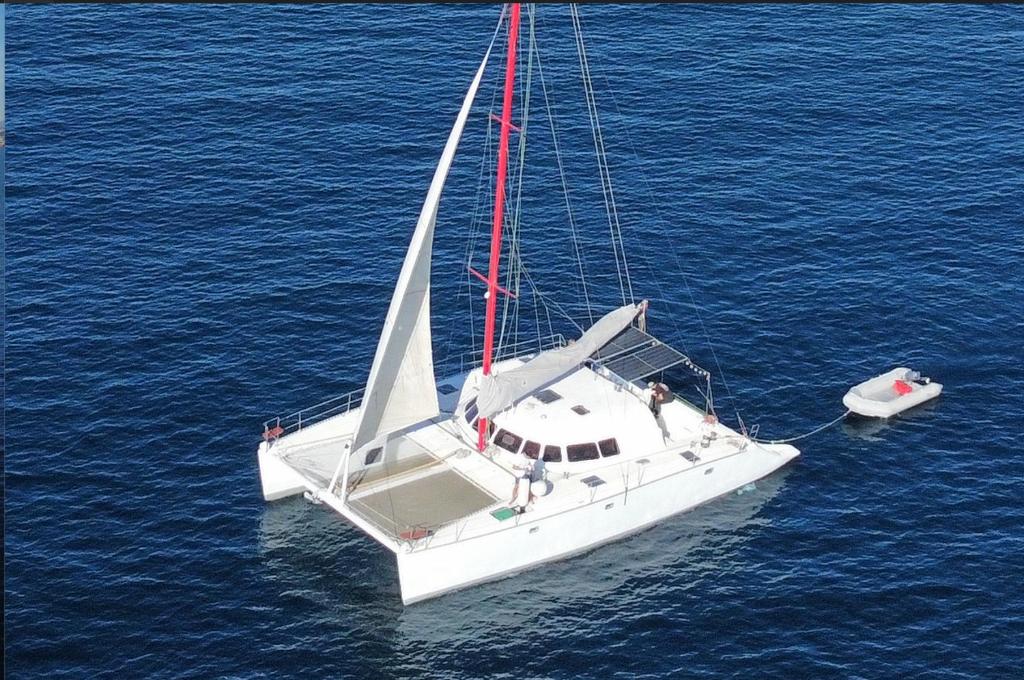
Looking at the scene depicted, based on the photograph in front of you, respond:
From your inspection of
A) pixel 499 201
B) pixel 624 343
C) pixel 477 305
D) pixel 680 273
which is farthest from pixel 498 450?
pixel 680 273

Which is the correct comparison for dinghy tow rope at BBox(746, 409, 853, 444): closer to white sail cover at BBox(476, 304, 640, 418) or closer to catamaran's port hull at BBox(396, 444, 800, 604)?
catamaran's port hull at BBox(396, 444, 800, 604)

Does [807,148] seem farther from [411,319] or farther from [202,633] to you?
[202,633]

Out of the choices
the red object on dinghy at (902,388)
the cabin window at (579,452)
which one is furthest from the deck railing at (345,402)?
the red object on dinghy at (902,388)

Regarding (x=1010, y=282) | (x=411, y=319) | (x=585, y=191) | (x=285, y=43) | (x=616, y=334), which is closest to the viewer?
(x=411, y=319)

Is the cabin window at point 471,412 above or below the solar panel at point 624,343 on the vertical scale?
Answer: below

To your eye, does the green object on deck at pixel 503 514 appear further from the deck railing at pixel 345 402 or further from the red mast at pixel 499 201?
the deck railing at pixel 345 402

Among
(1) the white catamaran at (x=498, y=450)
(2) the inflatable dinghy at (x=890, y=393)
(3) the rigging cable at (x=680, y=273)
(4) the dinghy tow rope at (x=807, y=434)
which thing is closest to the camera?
(1) the white catamaran at (x=498, y=450)

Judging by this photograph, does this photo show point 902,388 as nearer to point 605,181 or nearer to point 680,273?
point 680,273

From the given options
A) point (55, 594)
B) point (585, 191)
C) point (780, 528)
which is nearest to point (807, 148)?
point (585, 191)
